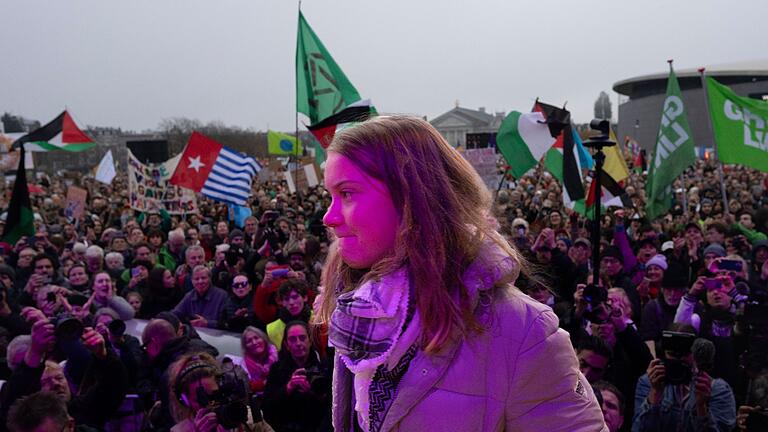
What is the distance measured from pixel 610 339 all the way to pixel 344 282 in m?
2.96

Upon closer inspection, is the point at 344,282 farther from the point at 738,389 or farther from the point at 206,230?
the point at 206,230

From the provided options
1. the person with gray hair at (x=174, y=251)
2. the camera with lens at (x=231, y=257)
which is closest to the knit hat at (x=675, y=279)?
the camera with lens at (x=231, y=257)

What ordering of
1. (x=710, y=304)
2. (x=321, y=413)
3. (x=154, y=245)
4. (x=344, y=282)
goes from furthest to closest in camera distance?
(x=154, y=245) < (x=710, y=304) < (x=321, y=413) < (x=344, y=282)

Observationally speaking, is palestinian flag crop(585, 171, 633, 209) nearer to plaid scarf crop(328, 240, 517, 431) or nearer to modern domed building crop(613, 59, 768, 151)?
plaid scarf crop(328, 240, 517, 431)

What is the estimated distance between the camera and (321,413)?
3.65 metres

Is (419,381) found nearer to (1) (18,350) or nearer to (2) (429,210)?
(2) (429,210)

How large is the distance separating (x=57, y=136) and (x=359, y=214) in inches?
556

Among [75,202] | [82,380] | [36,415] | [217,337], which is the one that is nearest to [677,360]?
[36,415]

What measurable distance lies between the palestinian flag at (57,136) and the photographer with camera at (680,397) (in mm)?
12791

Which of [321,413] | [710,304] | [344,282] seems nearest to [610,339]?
[710,304]

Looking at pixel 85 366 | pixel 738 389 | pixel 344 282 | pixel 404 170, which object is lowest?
pixel 738 389

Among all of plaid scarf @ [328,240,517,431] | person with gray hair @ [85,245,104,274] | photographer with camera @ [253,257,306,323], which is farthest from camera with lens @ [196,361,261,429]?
person with gray hair @ [85,245,104,274]

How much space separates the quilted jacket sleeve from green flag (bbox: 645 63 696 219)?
359 inches

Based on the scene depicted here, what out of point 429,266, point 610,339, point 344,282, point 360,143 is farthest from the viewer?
point 610,339
